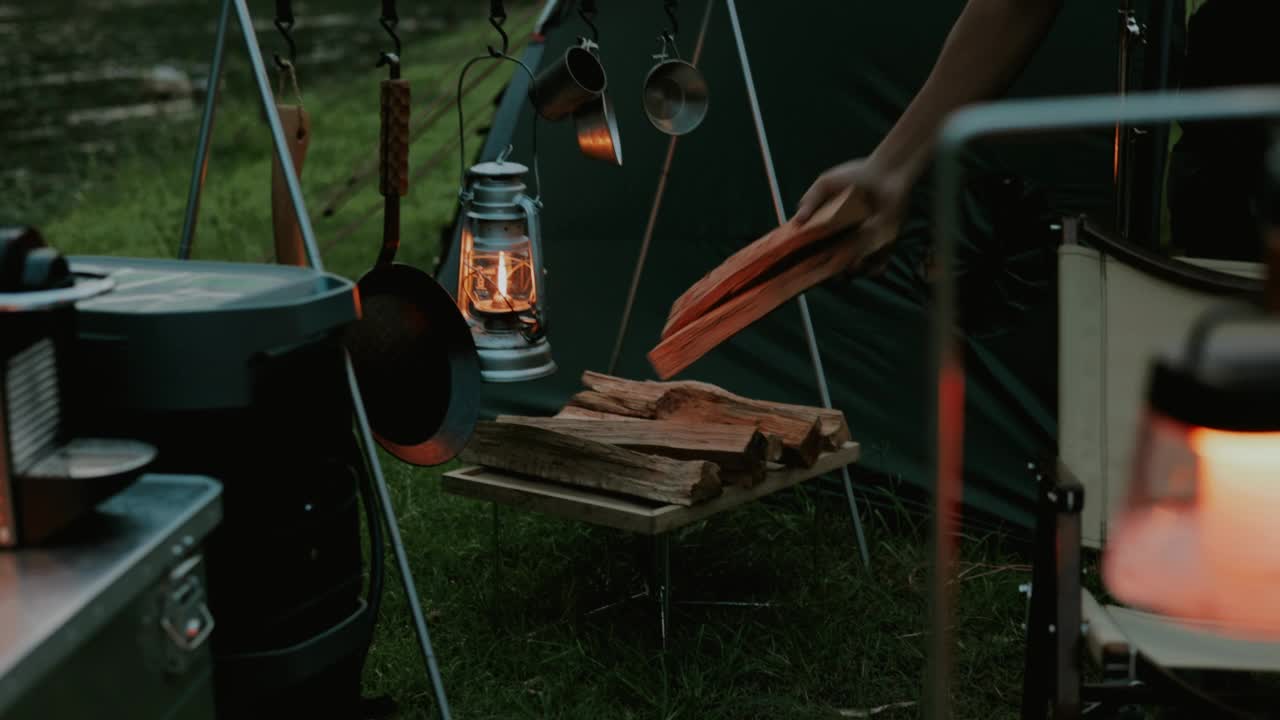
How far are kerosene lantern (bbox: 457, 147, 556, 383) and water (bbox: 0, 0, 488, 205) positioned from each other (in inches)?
287

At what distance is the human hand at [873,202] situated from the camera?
5.59ft

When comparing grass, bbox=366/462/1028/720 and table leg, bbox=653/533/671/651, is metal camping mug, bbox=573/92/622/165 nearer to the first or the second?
table leg, bbox=653/533/671/651

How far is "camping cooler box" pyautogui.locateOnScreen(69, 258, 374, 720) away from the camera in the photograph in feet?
5.05

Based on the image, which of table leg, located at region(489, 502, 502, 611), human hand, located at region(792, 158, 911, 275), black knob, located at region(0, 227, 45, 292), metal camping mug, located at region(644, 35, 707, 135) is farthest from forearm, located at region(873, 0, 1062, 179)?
table leg, located at region(489, 502, 502, 611)

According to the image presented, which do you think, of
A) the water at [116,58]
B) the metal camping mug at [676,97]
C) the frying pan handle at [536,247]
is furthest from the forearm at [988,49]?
the water at [116,58]

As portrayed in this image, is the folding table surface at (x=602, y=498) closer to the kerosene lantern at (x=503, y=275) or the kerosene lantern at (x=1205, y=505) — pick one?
the kerosene lantern at (x=503, y=275)

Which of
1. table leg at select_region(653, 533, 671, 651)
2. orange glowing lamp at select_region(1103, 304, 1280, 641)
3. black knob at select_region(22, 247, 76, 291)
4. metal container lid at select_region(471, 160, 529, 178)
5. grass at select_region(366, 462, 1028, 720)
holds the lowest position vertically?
grass at select_region(366, 462, 1028, 720)

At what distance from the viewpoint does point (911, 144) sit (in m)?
1.81

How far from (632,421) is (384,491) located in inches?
39.3

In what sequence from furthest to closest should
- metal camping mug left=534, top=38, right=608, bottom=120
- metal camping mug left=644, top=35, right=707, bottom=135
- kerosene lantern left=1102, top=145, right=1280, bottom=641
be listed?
metal camping mug left=644, top=35, right=707, bottom=135 < metal camping mug left=534, top=38, right=608, bottom=120 < kerosene lantern left=1102, top=145, right=1280, bottom=641

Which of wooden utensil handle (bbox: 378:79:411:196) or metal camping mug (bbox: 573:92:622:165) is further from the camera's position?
metal camping mug (bbox: 573:92:622:165)

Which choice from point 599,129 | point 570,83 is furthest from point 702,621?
point 570,83

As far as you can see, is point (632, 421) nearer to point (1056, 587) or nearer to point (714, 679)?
point (714, 679)

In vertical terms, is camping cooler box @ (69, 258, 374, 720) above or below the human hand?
below
